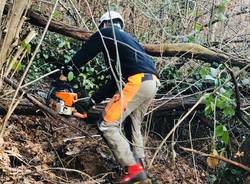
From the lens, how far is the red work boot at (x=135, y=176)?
441 centimetres

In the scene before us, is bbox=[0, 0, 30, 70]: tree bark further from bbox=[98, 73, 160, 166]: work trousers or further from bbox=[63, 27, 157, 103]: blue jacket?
bbox=[98, 73, 160, 166]: work trousers

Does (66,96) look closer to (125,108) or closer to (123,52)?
(125,108)

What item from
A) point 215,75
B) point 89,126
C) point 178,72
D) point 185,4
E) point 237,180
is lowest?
point 237,180

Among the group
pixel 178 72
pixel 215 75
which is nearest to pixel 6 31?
pixel 215 75

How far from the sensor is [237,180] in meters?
5.84

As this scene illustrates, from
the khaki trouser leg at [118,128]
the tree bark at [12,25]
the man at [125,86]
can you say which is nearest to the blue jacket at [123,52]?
the man at [125,86]

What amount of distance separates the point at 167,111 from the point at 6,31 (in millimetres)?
2894

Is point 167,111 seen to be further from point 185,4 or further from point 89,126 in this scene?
point 185,4

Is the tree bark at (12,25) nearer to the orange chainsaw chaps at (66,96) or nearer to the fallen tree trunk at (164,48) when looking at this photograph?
the orange chainsaw chaps at (66,96)

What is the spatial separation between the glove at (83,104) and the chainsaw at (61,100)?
27 cm

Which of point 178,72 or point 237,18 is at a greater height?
point 237,18

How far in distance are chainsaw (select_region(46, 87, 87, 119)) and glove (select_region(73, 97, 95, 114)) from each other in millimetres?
269

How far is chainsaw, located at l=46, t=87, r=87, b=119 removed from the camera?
4578 millimetres

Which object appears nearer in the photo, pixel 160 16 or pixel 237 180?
pixel 237 180
